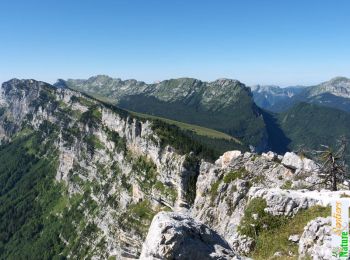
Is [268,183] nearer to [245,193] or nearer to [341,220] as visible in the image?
[245,193]

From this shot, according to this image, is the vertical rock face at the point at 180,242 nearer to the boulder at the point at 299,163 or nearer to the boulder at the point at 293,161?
the boulder at the point at 299,163

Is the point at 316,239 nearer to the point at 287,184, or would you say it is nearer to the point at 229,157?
the point at 287,184

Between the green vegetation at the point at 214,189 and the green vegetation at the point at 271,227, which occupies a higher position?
the green vegetation at the point at 271,227

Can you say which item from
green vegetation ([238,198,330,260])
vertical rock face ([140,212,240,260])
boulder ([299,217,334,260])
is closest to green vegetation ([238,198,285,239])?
green vegetation ([238,198,330,260])

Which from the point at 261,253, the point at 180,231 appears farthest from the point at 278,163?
the point at 180,231

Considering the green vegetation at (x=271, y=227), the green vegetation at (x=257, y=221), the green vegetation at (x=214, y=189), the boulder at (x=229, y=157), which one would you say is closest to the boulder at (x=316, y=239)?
the green vegetation at (x=271, y=227)

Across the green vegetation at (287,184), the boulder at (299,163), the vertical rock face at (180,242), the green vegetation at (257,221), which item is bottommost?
the green vegetation at (287,184)

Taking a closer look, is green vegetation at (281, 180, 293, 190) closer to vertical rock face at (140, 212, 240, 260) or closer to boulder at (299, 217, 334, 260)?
boulder at (299, 217, 334, 260)
